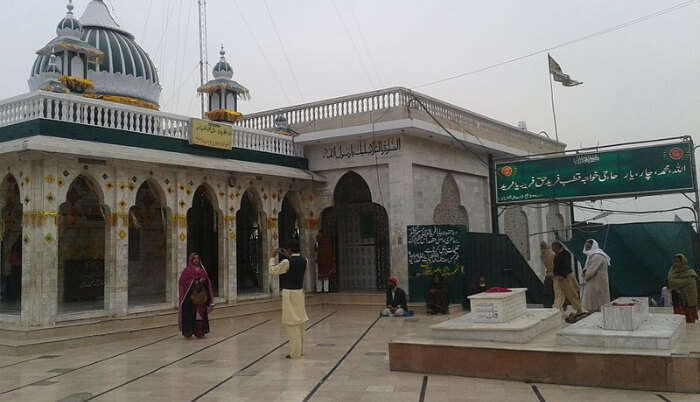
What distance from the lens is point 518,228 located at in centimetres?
1936

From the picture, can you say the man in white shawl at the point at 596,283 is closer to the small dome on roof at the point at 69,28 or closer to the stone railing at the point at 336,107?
Answer: the stone railing at the point at 336,107

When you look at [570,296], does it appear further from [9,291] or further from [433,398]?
[9,291]

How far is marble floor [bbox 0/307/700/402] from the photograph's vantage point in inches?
224

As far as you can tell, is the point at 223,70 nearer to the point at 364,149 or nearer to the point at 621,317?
the point at 364,149

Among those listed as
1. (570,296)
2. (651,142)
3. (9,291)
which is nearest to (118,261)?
(9,291)

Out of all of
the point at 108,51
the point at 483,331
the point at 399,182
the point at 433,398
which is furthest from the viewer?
the point at 108,51

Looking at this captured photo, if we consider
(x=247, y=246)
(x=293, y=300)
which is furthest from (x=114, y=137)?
(x=247, y=246)

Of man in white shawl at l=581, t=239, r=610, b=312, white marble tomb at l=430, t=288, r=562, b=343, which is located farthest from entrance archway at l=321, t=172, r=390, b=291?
white marble tomb at l=430, t=288, r=562, b=343

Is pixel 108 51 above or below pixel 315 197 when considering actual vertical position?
above

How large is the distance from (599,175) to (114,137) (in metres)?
10.4

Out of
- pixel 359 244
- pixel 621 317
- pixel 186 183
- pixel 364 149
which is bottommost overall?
pixel 621 317

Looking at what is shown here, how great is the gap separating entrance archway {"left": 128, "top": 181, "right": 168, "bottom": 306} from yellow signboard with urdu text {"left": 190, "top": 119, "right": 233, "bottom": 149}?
2630 mm

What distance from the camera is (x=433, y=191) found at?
48.9 feet

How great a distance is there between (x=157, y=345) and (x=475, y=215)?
33.3 feet
